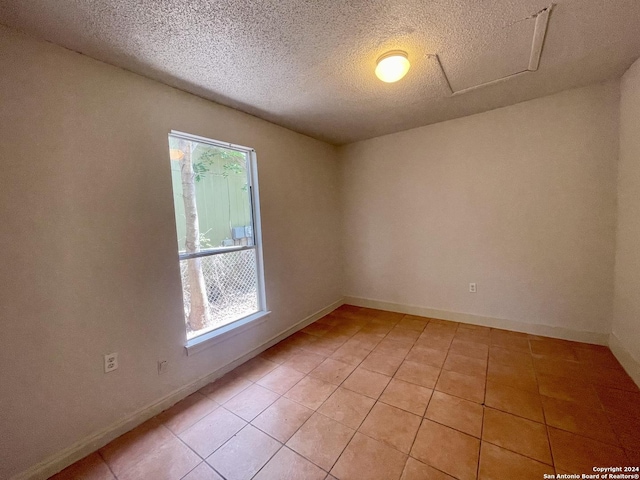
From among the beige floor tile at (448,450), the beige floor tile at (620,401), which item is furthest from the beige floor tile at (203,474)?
the beige floor tile at (620,401)

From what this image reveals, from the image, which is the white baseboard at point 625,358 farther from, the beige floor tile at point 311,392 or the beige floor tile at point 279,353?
the beige floor tile at point 279,353

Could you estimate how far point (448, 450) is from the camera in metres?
1.38

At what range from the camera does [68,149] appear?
4.76 feet

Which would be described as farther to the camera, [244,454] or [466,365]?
[466,365]

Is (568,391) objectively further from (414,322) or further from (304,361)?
(304,361)

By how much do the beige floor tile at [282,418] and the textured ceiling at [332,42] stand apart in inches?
94.9

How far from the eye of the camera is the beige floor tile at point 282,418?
1.56 meters

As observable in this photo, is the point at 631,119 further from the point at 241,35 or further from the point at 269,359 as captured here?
the point at 269,359

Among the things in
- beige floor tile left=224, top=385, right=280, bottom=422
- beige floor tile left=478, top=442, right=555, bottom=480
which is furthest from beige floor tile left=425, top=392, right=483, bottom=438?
beige floor tile left=224, top=385, right=280, bottom=422

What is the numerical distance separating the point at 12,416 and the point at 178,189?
1.58 meters

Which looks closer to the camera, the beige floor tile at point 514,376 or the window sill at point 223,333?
the beige floor tile at point 514,376

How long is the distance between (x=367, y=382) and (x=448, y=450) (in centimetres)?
72

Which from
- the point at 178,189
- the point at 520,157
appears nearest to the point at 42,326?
the point at 178,189

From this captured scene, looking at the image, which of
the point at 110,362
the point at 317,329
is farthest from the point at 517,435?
the point at 110,362
